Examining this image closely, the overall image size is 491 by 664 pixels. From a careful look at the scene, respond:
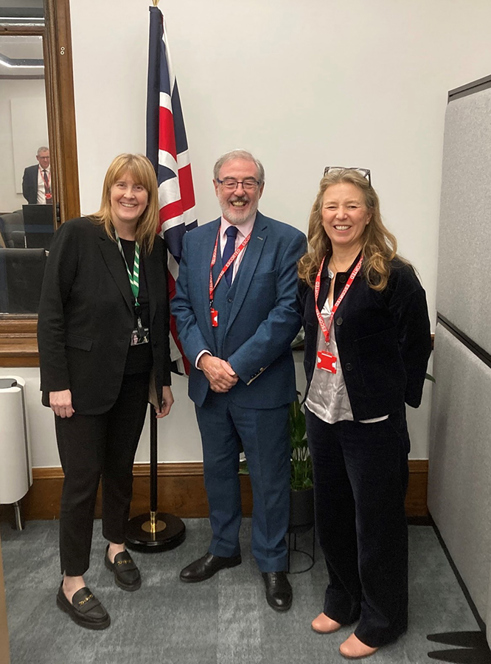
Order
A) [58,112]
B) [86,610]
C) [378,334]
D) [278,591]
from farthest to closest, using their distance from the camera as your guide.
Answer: [58,112]
[278,591]
[86,610]
[378,334]

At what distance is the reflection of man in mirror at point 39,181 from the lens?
2871 millimetres

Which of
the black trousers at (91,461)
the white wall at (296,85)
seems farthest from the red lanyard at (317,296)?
the white wall at (296,85)

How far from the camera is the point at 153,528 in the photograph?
2850mm

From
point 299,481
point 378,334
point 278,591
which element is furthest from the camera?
point 299,481

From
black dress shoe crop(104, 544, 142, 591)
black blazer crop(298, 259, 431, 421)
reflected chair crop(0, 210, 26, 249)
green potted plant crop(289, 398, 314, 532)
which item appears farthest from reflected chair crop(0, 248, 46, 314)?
black blazer crop(298, 259, 431, 421)

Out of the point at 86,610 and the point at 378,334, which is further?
the point at 86,610

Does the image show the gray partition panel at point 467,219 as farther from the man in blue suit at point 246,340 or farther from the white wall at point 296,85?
the man in blue suit at point 246,340

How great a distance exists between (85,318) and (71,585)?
3.19 feet

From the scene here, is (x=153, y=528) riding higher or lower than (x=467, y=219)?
lower

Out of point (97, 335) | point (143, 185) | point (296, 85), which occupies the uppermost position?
point (296, 85)

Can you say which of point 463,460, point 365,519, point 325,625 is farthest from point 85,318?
point 463,460

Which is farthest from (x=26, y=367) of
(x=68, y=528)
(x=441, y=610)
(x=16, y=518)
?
(x=441, y=610)

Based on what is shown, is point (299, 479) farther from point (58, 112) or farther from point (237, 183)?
point (58, 112)

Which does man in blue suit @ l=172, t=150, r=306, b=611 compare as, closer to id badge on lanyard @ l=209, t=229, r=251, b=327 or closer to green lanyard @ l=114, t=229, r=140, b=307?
id badge on lanyard @ l=209, t=229, r=251, b=327
